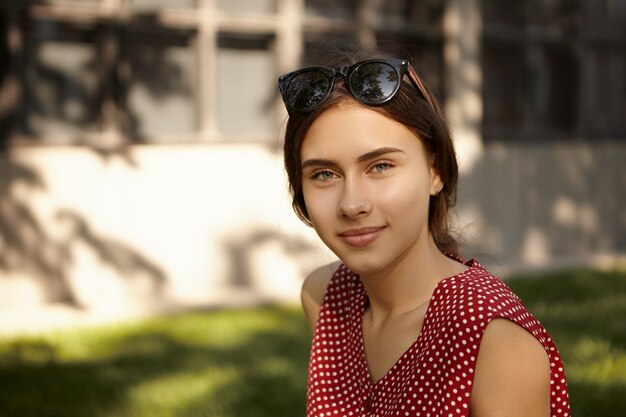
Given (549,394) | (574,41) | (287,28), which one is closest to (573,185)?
(574,41)

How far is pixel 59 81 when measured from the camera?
7.02 m

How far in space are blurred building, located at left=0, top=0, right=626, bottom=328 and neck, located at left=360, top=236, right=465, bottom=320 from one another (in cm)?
344

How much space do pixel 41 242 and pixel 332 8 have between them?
2.97m

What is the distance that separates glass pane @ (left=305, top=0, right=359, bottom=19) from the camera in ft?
26.0

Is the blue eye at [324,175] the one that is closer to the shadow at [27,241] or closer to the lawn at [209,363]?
the lawn at [209,363]

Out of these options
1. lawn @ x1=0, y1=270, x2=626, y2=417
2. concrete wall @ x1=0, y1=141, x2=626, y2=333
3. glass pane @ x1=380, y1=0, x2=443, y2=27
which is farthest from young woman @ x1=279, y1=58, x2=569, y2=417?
glass pane @ x1=380, y1=0, x2=443, y2=27

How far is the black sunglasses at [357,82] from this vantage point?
90.2 inches

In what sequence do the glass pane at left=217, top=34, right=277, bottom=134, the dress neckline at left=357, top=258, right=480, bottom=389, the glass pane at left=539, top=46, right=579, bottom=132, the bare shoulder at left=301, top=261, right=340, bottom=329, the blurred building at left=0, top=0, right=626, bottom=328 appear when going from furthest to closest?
the glass pane at left=539, top=46, right=579, bottom=132 → the glass pane at left=217, top=34, right=277, bottom=134 → the blurred building at left=0, top=0, right=626, bottom=328 → the bare shoulder at left=301, top=261, right=340, bottom=329 → the dress neckline at left=357, top=258, right=480, bottom=389

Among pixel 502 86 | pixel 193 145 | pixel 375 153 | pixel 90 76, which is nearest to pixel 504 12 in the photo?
pixel 502 86

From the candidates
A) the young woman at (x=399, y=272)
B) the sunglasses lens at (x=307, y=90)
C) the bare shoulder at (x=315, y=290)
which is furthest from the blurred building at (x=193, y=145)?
the sunglasses lens at (x=307, y=90)

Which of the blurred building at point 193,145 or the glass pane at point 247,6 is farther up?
the glass pane at point 247,6

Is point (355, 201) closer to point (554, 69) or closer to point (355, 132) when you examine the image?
point (355, 132)

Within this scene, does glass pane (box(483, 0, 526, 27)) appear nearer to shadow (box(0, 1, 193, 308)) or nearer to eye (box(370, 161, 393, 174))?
shadow (box(0, 1, 193, 308))

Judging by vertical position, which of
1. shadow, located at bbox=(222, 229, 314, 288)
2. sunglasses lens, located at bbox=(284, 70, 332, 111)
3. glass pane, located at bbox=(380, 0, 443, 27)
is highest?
glass pane, located at bbox=(380, 0, 443, 27)
